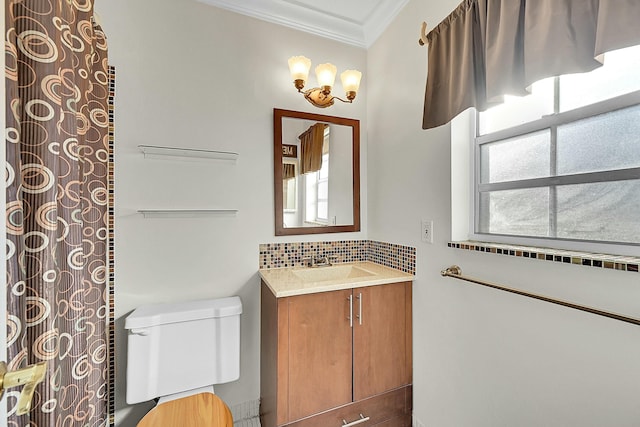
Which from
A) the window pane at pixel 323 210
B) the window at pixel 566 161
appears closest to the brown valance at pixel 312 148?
the window pane at pixel 323 210

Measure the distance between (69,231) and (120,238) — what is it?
2.57 ft

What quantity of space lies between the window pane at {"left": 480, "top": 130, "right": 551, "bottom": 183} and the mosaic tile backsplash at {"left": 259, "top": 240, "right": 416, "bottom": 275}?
61cm

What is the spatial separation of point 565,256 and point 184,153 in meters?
1.86

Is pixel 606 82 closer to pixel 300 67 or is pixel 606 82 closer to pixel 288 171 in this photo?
pixel 300 67

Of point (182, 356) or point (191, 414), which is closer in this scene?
point (191, 414)

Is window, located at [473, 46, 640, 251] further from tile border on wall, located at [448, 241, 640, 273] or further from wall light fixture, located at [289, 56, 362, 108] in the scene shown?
wall light fixture, located at [289, 56, 362, 108]

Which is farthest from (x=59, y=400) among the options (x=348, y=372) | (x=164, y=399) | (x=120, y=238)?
(x=348, y=372)

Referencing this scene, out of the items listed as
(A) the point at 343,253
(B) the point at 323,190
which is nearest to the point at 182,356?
(A) the point at 343,253

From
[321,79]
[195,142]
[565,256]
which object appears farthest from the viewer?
[321,79]

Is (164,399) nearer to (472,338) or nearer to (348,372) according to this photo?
(348,372)

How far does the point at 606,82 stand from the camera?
2.99 feet

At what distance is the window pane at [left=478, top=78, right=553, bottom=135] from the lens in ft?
3.56

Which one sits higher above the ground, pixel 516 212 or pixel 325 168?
pixel 325 168

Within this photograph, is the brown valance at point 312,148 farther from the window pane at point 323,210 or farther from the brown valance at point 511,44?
the brown valance at point 511,44
